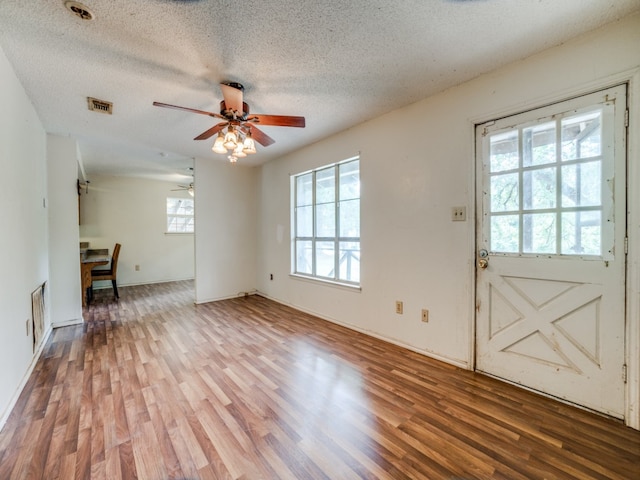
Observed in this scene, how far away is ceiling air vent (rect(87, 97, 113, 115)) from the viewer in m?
2.53

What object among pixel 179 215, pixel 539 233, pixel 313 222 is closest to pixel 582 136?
pixel 539 233

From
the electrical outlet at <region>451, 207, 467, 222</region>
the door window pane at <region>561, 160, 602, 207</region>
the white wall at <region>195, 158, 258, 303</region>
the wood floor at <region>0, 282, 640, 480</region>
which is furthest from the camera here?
the white wall at <region>195, 158, 258, 303</region>

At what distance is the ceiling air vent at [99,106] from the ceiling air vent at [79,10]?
3.93 ft

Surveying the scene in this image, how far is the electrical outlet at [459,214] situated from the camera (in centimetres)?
229

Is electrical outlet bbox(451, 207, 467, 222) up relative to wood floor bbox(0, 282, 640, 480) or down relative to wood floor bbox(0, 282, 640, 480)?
up

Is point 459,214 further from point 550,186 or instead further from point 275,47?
point 275,47

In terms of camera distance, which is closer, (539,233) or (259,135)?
(539,233)

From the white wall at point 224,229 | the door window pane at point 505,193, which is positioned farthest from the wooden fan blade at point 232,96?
the white wall at point 224,229

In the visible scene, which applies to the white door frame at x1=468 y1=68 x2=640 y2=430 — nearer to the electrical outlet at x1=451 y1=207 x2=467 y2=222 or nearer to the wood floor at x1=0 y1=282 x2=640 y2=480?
the wood floor at x1=0 y1=282 x2=640 y2=480

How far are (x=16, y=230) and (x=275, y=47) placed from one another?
92.4 inches

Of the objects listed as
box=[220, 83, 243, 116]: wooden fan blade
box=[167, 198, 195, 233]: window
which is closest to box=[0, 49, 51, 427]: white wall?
box=[220, 83, 243, 116]: wooden fan blade

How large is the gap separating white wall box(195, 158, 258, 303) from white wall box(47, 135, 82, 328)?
1513 millimetres

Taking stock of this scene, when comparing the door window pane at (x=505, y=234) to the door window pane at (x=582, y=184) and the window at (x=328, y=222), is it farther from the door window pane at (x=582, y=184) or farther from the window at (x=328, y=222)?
the window at (x=328, y=222)

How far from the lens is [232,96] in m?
2.07
